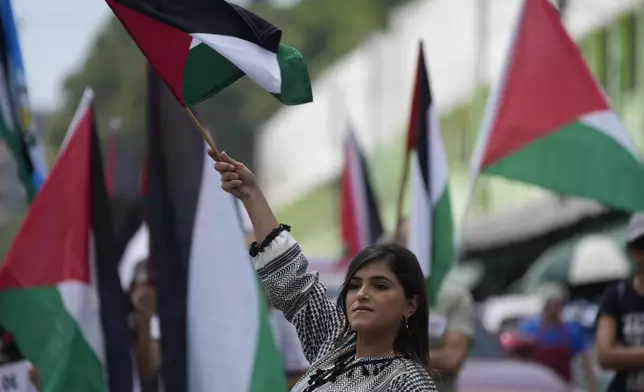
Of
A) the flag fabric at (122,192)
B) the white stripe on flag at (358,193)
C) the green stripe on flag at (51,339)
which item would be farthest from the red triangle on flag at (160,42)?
the white stripe on flag at (358,193)

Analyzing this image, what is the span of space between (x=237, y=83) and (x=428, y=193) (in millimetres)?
76637

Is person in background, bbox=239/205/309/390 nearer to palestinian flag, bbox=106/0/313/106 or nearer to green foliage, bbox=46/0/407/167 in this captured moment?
palestinian flag, bbox=106/0/313/106

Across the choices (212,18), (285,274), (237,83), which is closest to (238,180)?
(285,274)

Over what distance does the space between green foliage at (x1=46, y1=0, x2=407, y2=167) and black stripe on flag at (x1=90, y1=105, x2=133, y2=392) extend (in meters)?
72.9

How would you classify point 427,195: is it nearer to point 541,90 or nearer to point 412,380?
point 541,90

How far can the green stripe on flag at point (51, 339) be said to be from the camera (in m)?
8.65

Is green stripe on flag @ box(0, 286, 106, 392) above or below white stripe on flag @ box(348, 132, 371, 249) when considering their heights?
below

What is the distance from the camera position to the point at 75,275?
29.5 feet

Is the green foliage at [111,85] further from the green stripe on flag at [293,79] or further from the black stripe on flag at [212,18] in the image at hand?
the green stripe on flag at [293,79]

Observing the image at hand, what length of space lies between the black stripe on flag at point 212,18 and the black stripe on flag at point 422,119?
12.0ft

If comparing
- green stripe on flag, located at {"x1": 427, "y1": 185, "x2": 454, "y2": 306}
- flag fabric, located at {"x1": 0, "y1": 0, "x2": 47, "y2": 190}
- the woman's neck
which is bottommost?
the woman's neck

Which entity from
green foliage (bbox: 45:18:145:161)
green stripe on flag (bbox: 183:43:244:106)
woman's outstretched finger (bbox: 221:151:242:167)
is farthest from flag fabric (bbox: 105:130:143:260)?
green foliage (bbox: 45:18:145:161)

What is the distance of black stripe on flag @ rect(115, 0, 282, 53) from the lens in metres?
6.31

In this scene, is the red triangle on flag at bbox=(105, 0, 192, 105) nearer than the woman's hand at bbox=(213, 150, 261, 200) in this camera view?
No
